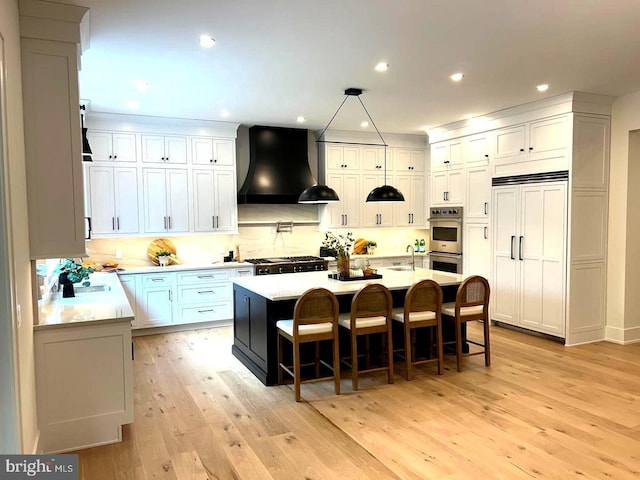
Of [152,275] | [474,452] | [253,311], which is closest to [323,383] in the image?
[253,311]

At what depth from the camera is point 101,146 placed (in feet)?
19.7

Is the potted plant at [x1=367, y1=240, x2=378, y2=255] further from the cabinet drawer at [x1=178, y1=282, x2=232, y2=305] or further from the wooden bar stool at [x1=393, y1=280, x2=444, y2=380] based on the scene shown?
the wooden bar stool at [x1=393, y1=280, x2=444, y2=380]

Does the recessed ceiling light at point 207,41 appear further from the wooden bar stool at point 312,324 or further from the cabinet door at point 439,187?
the cabinet door at point 439,187

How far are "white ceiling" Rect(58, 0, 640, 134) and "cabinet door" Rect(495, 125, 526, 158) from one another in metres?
0.40

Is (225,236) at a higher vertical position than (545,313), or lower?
higher

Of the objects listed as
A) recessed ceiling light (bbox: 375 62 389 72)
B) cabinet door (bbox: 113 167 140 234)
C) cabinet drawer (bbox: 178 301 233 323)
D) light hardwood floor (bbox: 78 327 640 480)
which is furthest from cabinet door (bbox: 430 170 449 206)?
cabinet door (bbox: 113 167 140 234)

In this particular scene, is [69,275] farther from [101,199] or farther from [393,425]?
[393,425]

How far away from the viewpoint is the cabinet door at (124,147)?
6.09 meters

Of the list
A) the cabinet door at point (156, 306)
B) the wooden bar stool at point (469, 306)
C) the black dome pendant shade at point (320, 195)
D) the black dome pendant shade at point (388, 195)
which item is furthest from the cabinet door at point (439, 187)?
the cabinet door at point (156, 306)

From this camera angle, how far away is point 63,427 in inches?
122

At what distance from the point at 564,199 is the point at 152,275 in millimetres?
5153

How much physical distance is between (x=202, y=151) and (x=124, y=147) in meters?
1.02

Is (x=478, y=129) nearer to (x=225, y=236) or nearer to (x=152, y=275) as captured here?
(x=225, y=236)

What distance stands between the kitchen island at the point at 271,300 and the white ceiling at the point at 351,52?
2006 millimetres
